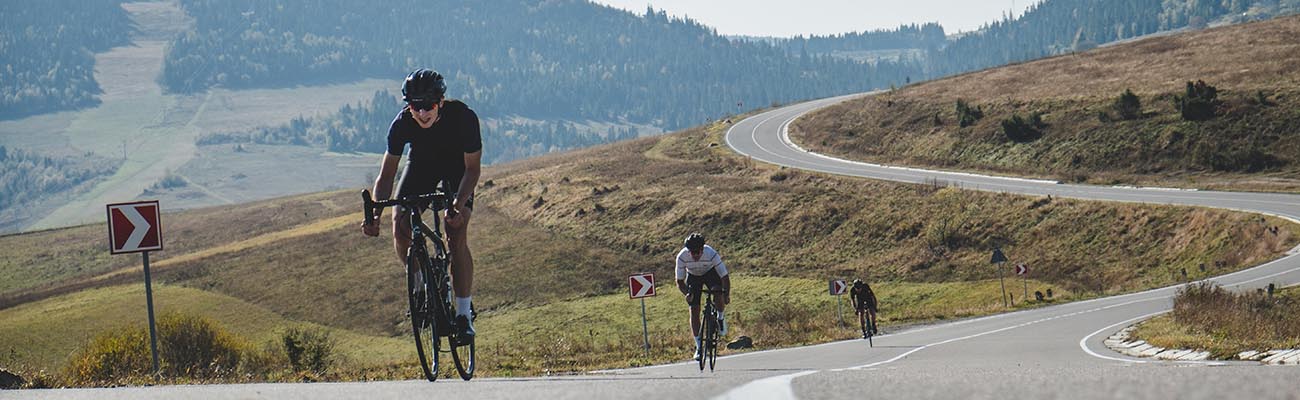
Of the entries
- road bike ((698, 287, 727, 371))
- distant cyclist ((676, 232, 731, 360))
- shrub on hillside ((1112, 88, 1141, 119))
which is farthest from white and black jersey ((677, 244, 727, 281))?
shrub on hillside ((1112, 88, 1141, 119))

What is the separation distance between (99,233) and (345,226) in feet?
196

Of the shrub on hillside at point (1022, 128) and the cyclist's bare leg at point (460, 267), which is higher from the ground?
the shrub on hillside at point (1022, 128)

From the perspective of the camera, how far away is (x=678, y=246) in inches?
2889

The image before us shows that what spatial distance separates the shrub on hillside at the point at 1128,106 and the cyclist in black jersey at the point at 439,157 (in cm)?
7687

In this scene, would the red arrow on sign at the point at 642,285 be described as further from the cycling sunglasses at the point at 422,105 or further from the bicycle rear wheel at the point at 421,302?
the cycling sunglasses at the point at 422,105

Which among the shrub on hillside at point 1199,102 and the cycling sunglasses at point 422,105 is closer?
the cycling sunglasses at point 422,105

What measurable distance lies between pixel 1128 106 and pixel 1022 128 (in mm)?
7306

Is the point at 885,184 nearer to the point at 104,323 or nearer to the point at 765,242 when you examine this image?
the point at 765,242

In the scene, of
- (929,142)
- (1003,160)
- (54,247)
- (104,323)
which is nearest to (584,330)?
(104,323)

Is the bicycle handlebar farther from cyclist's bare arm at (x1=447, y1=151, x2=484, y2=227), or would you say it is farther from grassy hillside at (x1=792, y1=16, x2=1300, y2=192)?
grassy hillside at (x1=792, y1=16, x2=1300, y2=192)

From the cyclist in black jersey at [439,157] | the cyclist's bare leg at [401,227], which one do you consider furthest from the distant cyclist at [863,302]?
the cyclist's bare leg at [401,227]

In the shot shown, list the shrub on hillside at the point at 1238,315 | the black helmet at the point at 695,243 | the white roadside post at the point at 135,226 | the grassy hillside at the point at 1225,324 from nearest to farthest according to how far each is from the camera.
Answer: the black helmet at the point at 695,243 < the white roadside post at the point at 135,226 < the grassy hillside at the point at 1225,324 < the shrub on hillside at the point at 1238,315

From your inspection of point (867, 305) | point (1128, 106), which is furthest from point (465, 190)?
point (1128, 106)

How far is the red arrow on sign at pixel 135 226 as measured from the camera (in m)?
16.2
